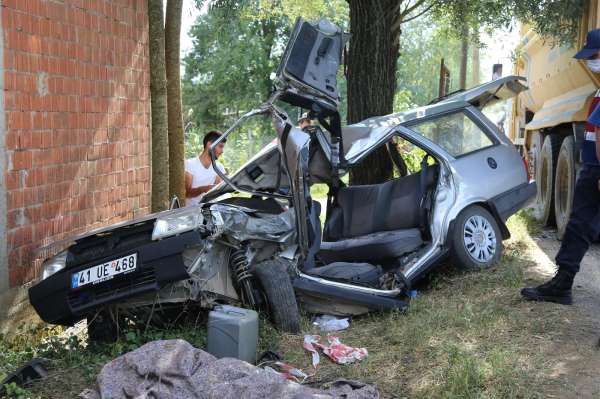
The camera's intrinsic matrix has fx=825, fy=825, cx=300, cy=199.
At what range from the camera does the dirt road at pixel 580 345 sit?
483cm

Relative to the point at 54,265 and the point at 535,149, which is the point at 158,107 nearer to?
the point at 54,265

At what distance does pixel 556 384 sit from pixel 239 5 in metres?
9.92

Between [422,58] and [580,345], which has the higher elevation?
[422,58]

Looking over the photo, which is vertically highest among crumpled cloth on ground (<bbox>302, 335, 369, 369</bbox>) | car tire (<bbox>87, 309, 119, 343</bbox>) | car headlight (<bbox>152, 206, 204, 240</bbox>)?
car headlight (<bbox>152, 206, 204, 240</bbox>)

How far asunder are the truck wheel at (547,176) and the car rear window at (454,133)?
3.04 meters

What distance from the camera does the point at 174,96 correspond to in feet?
34.4

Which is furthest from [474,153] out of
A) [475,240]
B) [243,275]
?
[243,275]

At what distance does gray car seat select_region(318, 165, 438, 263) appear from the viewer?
285 inches

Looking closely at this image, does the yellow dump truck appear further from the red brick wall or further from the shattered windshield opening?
the shattered windshield opening

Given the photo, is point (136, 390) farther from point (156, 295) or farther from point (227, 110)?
point (227, 110)

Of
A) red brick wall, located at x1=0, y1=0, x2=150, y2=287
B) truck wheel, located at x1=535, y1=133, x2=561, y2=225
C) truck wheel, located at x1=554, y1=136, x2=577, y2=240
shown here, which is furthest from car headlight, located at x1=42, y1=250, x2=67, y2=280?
truck wheel, located at x1=535, y1=133, x2=561, y2=225

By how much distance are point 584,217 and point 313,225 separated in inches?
82.4

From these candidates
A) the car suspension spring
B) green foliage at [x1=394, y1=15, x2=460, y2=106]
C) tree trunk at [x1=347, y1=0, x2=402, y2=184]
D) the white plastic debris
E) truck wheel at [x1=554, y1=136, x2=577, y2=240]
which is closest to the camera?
the car suspension spring

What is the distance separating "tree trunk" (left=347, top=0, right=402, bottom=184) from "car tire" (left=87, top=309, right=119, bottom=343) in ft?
15.4
